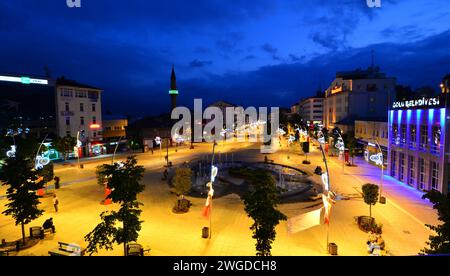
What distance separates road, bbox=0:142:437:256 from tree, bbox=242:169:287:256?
3.55 metres

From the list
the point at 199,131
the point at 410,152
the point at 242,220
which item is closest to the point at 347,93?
the point at 199,131

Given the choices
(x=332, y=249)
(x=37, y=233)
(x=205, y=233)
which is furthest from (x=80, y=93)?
(x=332, y=249)

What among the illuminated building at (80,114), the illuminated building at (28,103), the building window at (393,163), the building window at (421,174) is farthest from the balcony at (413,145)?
the illuminated building at (28,103)

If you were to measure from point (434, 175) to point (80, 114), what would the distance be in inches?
2534

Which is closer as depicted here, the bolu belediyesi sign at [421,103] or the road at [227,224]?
the road at [227,224]

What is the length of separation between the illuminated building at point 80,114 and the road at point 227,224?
29.0m

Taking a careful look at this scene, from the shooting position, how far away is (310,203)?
2878 cm

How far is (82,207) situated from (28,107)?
3836 centimetres

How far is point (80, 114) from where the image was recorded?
63.5 meters

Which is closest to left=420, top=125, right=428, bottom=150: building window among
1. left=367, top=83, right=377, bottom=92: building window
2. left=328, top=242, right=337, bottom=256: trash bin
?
left=328, top=242, right=337, bottom=256: trash bin

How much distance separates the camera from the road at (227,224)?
18.4 meters

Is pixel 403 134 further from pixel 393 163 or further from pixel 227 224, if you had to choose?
pixel 227 224

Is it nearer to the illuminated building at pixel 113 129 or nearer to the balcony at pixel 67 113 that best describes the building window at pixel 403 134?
the balcony at pixel 67 113

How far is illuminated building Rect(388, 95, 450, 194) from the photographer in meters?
29.2
